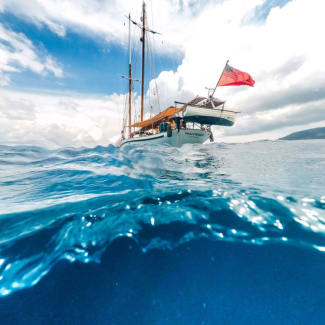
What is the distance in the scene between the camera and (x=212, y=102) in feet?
64.1

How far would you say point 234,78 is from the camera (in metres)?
17.2

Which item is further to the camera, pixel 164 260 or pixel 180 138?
pixel 180 138

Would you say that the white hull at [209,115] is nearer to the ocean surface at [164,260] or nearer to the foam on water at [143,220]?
the foam on water at [143,220]

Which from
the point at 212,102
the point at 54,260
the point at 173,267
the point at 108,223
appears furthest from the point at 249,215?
the point at 212,102

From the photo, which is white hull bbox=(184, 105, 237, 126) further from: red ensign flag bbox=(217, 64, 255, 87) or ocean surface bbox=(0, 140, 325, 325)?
ocean surface bbox=(0, 140, 325, 325)

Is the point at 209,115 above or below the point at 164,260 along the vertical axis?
above

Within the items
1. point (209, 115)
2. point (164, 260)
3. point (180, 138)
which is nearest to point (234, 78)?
point (209, 115)

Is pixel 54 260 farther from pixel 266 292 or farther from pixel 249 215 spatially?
pixel 249 215

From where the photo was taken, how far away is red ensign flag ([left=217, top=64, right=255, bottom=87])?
17.1 meters

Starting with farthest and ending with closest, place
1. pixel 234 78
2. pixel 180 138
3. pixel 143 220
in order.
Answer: pixel 180 138 < pixel 234 78 < pixel 143 220

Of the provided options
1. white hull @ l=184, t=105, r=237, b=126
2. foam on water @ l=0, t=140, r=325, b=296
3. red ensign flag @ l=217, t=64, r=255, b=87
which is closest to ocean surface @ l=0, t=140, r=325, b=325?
foam on water @ l=0, t=140, r=325, b=296

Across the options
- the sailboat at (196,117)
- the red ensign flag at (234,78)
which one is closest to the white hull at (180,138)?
the sailboat at (196,117)

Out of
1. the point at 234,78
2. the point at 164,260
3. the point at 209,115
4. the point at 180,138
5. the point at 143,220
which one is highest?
the point at 234,78

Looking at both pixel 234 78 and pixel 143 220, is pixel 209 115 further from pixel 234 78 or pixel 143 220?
pixel 143 220
